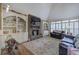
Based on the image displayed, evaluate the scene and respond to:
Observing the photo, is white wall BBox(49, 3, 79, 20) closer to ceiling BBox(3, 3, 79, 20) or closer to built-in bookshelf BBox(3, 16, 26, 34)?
ceiling BBox(3, 3, 79, 20)

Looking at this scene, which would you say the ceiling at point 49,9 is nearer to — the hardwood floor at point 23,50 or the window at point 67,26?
the window at point 67,26

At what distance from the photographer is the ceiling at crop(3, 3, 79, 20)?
6.19ft

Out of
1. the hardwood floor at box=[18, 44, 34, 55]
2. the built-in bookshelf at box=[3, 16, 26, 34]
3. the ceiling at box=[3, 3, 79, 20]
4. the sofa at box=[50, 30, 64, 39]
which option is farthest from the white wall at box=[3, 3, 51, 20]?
the hardwood floor at box=[18, 44, 34, 55]

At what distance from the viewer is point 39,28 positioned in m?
1.93

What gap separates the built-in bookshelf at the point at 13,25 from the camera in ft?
6.15

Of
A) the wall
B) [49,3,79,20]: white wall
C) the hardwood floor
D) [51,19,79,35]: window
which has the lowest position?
the hardwood floor

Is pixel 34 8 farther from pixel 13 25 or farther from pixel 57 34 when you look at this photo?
pixel 57 34

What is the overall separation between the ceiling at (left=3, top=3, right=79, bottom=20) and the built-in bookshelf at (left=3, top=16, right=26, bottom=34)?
142mm

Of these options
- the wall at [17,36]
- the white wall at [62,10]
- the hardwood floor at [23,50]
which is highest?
the white wall at [62,10]

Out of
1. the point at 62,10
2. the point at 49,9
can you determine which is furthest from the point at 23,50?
the point at 62,10

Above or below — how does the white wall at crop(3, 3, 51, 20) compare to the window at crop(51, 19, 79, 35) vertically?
above

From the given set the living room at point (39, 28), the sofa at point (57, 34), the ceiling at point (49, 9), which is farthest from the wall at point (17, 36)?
the sofa at point (57, 34)

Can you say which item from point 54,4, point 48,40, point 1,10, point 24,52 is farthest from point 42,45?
point 1,10

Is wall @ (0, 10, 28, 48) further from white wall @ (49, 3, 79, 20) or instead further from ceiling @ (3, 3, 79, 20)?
white wall @ (49, 3, 79, 20)
